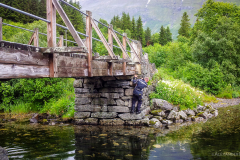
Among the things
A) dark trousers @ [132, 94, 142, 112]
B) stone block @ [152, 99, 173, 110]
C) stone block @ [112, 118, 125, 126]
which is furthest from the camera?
stone block @ [152, 99, 173, 110]

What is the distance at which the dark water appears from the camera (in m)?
6.37

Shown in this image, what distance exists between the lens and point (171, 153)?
21.6ft

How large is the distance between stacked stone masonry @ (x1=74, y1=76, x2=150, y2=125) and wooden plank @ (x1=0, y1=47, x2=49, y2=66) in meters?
5.97

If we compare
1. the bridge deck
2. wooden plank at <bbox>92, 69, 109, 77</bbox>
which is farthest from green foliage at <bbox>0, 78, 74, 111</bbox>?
the bridge deck

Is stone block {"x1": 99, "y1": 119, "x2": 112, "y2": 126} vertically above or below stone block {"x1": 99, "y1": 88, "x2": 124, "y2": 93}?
below

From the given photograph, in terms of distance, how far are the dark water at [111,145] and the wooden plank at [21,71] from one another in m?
2.86

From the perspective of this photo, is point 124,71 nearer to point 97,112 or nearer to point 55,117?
point 97,112

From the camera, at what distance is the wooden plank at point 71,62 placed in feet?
17.1

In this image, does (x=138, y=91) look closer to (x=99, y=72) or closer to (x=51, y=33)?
(x=99, y=72)

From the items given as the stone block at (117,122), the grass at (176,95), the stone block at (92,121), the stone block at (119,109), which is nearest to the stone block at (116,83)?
the stone block at (119,109)

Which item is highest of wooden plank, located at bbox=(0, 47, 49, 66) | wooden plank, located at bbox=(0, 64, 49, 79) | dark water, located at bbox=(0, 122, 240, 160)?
wooden plank, located at bbox=(0, 47, 49, 66)

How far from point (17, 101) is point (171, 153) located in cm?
1343

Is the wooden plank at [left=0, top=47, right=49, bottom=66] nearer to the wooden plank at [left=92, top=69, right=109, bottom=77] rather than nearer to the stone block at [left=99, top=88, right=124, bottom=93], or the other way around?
the wooden plank at [left=92, top=69, right=109, bottom=77]

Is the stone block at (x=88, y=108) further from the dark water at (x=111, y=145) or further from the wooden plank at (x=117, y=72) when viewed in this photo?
the wooden plank at (x=117, y=72)
